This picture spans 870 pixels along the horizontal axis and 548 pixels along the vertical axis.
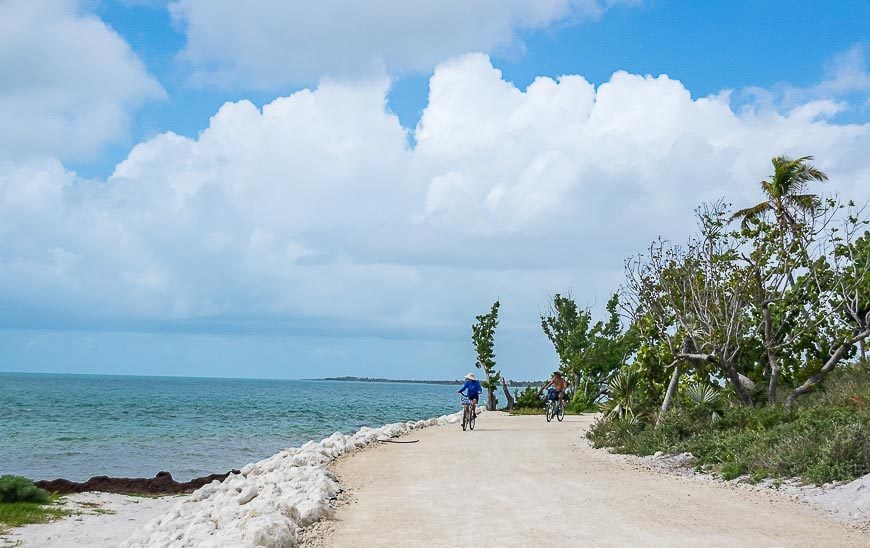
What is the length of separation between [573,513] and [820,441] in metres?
5.32

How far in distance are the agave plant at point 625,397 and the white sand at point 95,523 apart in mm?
11434

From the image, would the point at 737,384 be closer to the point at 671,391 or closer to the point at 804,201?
the point at 671,391

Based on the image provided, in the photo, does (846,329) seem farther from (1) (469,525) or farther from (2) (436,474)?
(1) (469,525)

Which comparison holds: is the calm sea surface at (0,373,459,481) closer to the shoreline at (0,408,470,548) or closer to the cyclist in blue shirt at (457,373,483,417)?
the shoreline at (0,408,470,548)

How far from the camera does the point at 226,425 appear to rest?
153ft

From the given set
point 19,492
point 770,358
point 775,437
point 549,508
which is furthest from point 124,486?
point 770,358

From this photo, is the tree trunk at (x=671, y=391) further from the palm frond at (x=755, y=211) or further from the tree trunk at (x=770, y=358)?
the palm frond at (x=755, y=211)

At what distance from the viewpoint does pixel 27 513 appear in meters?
18.6

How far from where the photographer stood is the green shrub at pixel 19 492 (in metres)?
19.7

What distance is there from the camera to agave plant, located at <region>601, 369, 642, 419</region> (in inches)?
849

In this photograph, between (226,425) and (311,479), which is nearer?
(311,479)

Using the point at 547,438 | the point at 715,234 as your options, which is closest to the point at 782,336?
the point at 715,234

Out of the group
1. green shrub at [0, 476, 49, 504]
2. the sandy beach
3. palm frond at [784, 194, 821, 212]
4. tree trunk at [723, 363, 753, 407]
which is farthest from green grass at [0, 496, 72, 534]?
palm frond at [784, 194, 821, 212]

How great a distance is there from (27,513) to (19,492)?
1469 mm
